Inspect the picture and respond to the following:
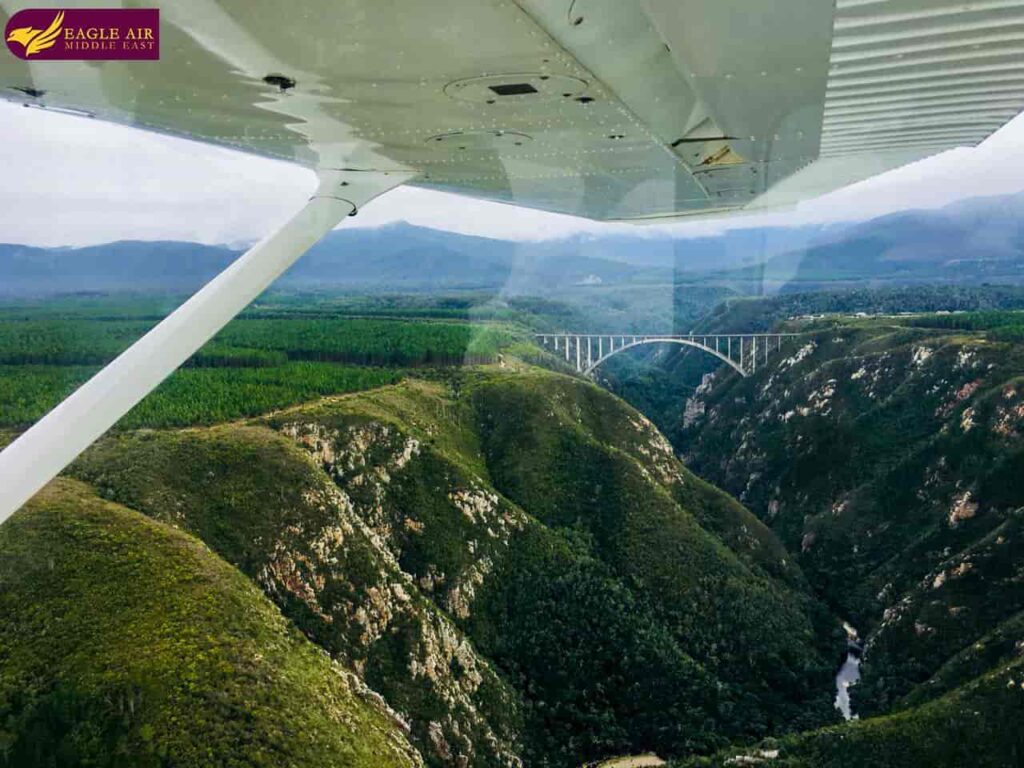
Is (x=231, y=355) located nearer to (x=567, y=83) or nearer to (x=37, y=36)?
(x=37, y=36)

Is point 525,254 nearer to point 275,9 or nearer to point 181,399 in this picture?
point 275,9

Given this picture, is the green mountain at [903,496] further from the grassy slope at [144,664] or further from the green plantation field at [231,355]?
the green plantation field at [231,355]

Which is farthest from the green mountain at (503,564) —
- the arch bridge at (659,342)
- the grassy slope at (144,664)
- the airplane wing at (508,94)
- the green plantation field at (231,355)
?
the airplane wing at (508,94)

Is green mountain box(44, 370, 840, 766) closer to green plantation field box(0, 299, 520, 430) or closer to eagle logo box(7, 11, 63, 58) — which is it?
green plantation field box(0, 299, 520, 430)

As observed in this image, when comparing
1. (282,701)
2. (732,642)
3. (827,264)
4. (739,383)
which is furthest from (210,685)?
(827,264)

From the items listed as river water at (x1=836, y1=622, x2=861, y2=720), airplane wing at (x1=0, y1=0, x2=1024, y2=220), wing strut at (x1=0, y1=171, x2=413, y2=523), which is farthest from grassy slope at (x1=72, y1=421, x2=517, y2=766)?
airplane wing at (x1=0, y1=0, x2=1024, y2=220)
